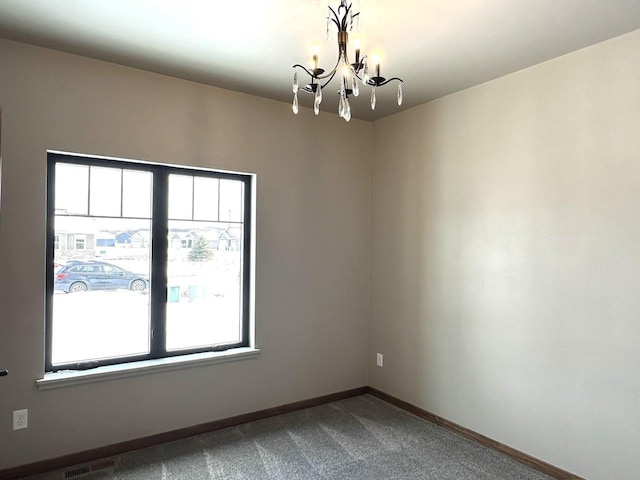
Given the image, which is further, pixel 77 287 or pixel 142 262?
pixel 142 262

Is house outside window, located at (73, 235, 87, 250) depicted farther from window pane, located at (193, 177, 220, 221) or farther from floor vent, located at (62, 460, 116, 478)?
floor vent, located at (62, 460, 116, 478)

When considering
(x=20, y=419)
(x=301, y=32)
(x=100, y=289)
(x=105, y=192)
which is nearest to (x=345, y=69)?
(x=301, y=32)

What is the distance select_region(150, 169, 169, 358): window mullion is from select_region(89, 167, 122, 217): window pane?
247 mm

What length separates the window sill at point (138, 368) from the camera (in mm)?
2650

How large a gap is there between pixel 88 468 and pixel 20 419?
0.51 metres

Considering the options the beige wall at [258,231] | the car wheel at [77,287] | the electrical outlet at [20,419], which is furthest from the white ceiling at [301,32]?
the electrical outlet at [20,419]

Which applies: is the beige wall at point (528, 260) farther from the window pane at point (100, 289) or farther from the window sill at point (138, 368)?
the window pane at point (100, 289)

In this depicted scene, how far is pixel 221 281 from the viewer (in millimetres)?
3426

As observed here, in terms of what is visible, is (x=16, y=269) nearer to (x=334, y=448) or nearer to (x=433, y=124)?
(x=334, y=448)

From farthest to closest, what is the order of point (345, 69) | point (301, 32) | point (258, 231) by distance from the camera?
point (258, 231) < point (301, 32) < point (345, 69)

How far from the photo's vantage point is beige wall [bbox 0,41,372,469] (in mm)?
2557

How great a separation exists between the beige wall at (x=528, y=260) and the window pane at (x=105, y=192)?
228cm

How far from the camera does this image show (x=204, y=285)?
3.33 metres

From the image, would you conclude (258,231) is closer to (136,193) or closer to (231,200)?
(231,200)
